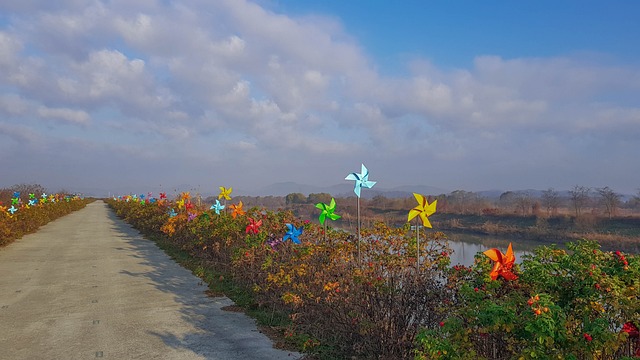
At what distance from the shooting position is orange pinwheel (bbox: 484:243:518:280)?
2.97m

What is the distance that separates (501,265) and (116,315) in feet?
17.6

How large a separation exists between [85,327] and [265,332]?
2388 millimetres

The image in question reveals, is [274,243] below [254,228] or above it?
below

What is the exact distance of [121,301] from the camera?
6.72 metres

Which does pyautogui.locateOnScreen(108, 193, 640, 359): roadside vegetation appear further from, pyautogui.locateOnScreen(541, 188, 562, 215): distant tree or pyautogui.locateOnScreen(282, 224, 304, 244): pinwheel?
pyautogui.locateOnScreen(541, 188, 562, 215): distant tree

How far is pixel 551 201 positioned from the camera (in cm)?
3194

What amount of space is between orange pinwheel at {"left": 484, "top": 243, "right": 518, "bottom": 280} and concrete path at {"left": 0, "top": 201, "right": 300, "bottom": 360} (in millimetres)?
2543

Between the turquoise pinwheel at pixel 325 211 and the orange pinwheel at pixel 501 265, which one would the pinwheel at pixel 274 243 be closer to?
the turquoise pinwheel at pixel 325 211

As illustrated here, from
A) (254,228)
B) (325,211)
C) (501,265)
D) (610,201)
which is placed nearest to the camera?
(501,265)

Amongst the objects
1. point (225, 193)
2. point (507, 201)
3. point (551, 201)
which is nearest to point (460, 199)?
point (507, 201)

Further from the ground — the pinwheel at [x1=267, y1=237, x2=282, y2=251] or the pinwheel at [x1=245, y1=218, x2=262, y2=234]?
the pinwheel at [x1=245, y1=218, x2=262, y2=234]

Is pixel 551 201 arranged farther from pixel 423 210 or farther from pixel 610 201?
pixel 423 210

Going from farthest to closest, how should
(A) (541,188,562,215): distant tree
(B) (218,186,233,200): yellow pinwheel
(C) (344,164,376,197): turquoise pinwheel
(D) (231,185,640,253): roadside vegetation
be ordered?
(A) (541,188,562,215): distant tree, (D) (231,185,640,253): roadside vegetation, (B) (218,186,233,200): yellow pinwheel, (C) (344,164,376,197): turquoise pinwheel

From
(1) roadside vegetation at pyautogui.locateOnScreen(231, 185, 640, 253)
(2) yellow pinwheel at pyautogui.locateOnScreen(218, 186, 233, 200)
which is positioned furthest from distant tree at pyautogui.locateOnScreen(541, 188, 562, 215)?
(2) yellow pinwheel at pyautogui.locateOnScreen(218, 186, 233, 200)
